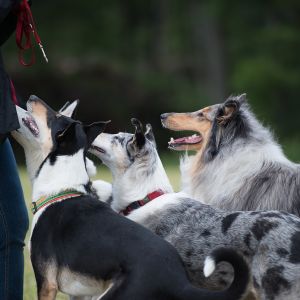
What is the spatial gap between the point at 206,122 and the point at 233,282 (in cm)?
265

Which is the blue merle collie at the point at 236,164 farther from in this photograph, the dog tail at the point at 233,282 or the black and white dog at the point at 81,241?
the dog tail at the point at 233,282

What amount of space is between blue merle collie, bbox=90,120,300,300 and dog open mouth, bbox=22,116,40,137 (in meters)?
0.76

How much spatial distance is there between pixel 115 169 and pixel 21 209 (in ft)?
3.22

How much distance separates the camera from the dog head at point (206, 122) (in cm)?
686

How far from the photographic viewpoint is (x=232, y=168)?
22.4 ft

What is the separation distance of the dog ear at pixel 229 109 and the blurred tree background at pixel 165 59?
1908cm

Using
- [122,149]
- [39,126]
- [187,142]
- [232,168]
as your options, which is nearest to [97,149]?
[122,149]

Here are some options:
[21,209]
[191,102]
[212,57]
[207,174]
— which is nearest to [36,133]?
[21,209]

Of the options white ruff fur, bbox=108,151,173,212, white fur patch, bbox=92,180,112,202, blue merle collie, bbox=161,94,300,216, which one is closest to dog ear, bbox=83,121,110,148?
white ruff fur, bbox=108,151,173,212

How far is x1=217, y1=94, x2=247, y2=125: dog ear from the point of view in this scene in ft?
22.3

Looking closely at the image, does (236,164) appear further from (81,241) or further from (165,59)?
(165,59)

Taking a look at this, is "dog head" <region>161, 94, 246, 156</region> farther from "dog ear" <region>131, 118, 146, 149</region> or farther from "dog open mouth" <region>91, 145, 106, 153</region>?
"dog open mouth" <region>91, 145, 106, 153</region>

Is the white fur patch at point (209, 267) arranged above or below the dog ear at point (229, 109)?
below

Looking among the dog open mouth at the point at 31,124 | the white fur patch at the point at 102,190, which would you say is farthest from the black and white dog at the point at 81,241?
the white fur patch at the point at 102,190
